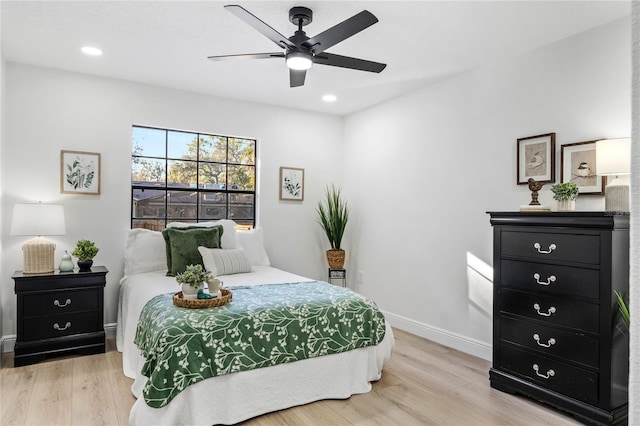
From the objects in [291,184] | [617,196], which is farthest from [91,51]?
[617,196]

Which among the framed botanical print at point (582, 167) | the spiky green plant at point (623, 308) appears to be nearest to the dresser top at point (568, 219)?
the spiky green plant at point (623, 308)

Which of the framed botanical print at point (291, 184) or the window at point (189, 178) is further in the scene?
the framed botanical print at point (291, 184)

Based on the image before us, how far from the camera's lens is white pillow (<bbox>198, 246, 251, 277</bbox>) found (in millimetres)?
3701

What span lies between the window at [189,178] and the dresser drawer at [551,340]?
306 cm

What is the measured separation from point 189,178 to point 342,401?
2.94 m

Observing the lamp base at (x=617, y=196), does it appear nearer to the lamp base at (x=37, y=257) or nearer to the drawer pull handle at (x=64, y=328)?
the drawer pull handle at (x=64, y=328)

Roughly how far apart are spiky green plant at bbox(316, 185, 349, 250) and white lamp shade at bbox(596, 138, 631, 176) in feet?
9.45

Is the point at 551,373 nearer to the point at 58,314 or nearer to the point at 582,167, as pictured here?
the point at 582,167

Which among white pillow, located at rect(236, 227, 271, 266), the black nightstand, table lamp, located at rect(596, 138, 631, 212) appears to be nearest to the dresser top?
table lamp, located at rect(596, 138, 631, 212)

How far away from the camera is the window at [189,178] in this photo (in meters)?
4.40

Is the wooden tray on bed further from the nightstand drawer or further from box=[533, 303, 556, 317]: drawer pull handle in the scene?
box=[533, 303, 556, 317]: drawer pull handle

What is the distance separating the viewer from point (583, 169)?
2947 millimetres

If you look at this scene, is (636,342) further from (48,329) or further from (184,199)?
(184,199)

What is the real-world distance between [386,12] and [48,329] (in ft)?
11.6
